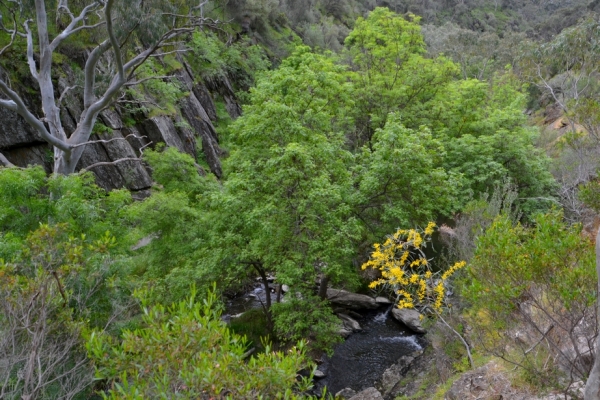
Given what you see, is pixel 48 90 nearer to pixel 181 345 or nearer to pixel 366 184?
pixel 366 184

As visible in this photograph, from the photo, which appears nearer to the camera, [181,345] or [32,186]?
[181,345]

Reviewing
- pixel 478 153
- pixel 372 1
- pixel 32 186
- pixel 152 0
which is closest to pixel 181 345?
pixel 32 186

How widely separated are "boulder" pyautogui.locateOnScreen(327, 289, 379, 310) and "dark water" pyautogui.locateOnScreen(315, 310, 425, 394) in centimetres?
48

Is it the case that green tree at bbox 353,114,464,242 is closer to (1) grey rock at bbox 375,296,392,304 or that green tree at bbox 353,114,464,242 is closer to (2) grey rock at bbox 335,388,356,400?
(2) grey rock at bbox 335,388,356,400

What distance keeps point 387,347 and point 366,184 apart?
252 inches

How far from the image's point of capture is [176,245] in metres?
11.5

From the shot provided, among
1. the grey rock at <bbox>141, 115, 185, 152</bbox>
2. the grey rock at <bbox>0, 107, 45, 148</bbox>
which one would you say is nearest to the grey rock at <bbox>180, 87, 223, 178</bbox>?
the grey rock at <bbox>141, 115, 185, 152</bbox>

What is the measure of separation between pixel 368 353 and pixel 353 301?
2949mm

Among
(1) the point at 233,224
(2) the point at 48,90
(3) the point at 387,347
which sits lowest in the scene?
(3) the point at 387,347

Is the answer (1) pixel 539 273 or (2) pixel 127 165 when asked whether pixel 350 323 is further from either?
(2) pixel 127 165

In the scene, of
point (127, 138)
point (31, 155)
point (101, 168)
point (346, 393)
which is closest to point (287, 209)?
point (346, 393)

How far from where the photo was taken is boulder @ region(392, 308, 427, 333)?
14.8 metres

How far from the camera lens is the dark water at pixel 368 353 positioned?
12.2m

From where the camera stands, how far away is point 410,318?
1522 centimetres
